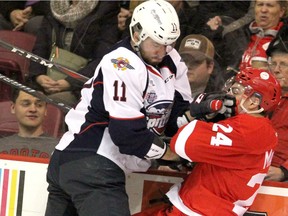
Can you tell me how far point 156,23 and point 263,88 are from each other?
1.44 feet

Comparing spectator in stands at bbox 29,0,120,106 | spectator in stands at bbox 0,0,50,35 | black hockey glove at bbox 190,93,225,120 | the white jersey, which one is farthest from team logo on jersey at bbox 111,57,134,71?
spectator in stands at bbox 0,0,50,35

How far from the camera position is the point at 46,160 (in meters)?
3.27

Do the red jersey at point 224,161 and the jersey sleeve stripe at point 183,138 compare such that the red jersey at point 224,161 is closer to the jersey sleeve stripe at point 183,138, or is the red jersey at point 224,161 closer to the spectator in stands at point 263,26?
the jersey sleeve stripe at point 183,138

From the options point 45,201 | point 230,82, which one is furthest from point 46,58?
point 230,82

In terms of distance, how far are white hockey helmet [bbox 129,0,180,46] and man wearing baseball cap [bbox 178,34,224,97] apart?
900 mm

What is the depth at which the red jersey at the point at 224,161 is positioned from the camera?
2.75m

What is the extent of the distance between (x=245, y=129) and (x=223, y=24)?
55.9 inches

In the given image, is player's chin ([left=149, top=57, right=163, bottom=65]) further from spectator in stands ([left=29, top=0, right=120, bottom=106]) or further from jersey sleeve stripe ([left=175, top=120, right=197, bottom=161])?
spectator in stands ([left=29, top=0, right=120, bottom=106])

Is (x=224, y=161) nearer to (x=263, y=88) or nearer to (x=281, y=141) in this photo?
(x=263, y=88)

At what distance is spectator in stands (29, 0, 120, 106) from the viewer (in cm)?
396

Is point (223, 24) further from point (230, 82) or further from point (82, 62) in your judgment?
point (230, 82)

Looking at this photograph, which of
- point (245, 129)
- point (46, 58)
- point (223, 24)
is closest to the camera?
point (245, 129)

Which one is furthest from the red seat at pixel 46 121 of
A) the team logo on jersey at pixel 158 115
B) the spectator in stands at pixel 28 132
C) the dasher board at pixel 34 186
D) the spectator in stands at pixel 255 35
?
the spectator in stands at pixel 255 35

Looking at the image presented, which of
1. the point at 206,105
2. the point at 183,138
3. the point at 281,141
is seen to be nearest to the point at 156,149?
the point at 183,138
